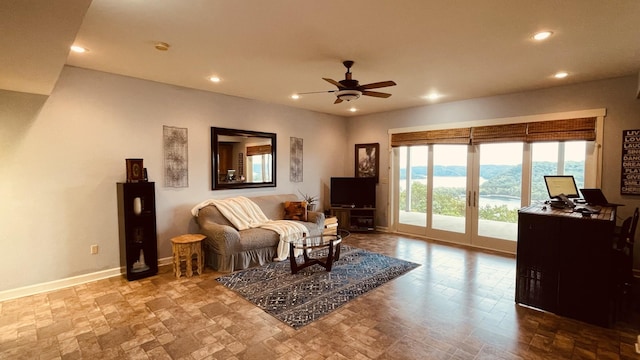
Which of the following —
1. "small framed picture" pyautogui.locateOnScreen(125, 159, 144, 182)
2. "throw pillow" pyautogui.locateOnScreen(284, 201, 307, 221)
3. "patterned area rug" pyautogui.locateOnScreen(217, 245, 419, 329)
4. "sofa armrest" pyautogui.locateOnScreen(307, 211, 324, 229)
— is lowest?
"patterned area rug" pyautogui.locateOnScreen(217, 245, 419, 329)

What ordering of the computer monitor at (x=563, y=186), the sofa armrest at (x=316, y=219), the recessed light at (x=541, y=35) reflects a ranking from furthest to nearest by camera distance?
the sofa armrest at (x=316, y=219) → the computer monitor at (x=563, y=186) → the recessed light at (x=541, y=35)

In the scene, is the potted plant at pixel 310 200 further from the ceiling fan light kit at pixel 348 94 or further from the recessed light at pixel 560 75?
the recessed light at pixel 560 75

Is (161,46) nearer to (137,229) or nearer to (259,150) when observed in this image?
(137,229)

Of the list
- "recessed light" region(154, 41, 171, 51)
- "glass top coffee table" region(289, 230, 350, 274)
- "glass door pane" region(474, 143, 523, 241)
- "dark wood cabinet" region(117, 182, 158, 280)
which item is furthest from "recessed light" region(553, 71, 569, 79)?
"dark wood cabinet" region(117, 182, 158, 280)

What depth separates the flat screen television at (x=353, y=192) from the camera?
6.70 meters

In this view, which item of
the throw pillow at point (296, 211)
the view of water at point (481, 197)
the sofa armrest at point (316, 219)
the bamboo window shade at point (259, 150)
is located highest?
the bamboo window shade at point (259, 150)

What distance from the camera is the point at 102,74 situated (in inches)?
154

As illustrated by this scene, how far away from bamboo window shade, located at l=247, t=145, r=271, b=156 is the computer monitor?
4487 millimetres

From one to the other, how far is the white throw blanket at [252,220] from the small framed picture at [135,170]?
988 millimetres

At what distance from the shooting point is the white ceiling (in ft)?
7.32

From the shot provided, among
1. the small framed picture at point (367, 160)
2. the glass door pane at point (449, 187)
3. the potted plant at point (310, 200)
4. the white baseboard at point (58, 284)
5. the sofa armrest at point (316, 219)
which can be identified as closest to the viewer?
the white baseboard at point (58, 284)

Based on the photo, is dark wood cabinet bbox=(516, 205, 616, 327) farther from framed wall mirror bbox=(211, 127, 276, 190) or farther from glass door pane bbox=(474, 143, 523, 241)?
framed wall mirror bbox=(211, 127, 276, 190)

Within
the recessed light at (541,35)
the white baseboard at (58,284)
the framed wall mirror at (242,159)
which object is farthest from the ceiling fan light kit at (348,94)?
the white baseboard at (58,284)

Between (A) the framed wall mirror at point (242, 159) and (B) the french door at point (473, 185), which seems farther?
(A) the framed wall mirror at point (242, 159)
